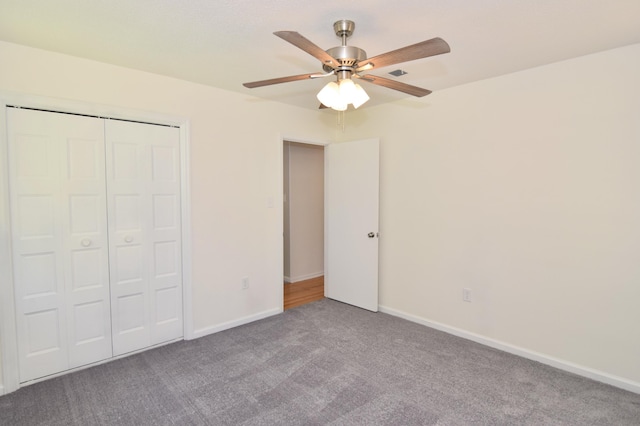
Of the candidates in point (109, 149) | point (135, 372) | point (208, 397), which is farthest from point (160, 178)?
point (208, 397)

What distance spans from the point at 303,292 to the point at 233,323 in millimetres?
1381

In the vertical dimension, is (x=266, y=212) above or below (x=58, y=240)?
above

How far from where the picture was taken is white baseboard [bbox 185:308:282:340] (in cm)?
321

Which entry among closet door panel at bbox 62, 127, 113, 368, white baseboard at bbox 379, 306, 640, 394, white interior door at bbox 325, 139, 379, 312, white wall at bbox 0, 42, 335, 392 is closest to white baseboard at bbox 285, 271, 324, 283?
white interior door at bbox 325, 139, 379, 312

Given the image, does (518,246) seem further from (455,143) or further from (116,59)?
(116,59)

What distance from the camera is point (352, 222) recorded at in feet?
13.4

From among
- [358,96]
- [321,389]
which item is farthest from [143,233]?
[358,96]

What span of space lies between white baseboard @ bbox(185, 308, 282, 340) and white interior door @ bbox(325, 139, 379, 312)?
92cm

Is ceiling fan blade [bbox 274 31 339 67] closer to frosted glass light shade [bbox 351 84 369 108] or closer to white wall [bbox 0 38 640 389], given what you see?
frosted glass light shade [bbox 351 84 369 108]

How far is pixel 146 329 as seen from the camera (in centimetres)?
295

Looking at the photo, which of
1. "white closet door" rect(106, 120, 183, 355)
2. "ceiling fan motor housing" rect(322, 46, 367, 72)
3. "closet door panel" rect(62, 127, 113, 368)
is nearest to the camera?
"ceiling fan motor housing" rect(322, 46, 367, 72)

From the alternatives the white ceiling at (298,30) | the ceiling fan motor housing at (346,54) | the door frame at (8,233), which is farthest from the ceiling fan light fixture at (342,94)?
the door frame at (8,233)

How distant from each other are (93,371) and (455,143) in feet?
12.0

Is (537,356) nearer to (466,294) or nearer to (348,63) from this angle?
(466,294)
